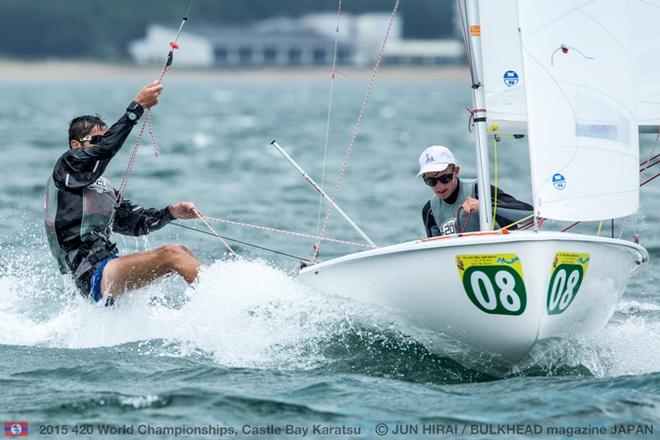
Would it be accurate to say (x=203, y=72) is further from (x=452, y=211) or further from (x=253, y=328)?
(x=253, y=328)

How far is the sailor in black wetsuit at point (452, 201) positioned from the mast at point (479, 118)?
0.23 m

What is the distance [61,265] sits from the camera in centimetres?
612

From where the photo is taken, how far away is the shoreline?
3246 inches

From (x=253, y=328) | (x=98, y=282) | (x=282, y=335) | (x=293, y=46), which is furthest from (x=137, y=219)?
(x=293, y=46)

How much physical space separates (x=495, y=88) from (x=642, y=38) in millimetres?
937

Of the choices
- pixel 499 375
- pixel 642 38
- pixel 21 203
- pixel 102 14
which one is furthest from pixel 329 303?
pixel 102 14

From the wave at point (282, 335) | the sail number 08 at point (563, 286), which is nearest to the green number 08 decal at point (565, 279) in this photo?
the sail number 08 at point (563, 286)

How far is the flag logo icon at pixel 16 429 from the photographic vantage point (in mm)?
4672

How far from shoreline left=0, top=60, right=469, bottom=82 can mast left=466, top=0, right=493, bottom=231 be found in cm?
7375

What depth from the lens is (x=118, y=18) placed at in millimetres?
89812

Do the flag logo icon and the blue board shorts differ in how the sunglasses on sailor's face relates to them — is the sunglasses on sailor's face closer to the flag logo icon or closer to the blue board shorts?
the blue board shorts

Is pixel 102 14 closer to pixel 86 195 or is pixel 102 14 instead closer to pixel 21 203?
pixel 21 203

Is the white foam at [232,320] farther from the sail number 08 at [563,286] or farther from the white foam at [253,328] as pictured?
the sail number 08 at [563,286]

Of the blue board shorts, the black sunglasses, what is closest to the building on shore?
the blue board shorts
